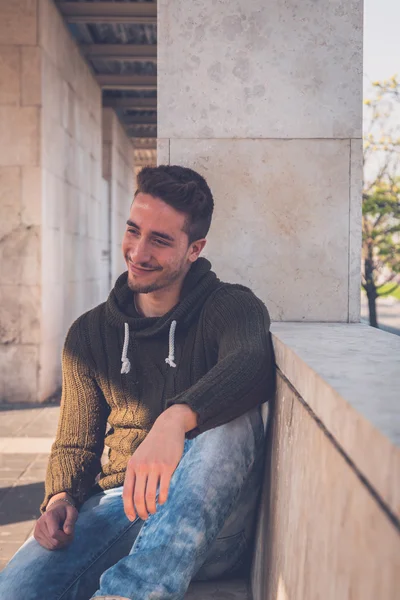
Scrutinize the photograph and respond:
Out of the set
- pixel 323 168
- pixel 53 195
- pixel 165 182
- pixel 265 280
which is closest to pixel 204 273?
pixel 165 182

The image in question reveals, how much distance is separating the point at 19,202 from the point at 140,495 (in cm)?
655

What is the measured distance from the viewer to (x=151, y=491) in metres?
1.78

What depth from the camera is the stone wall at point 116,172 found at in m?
13.7

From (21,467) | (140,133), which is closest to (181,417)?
(21,467)

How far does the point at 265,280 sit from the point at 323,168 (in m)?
0.68

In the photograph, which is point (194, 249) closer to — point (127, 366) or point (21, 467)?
point (127, 366)

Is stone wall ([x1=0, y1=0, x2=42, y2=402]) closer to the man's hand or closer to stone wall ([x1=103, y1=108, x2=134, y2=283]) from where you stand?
stone wall ([x1=103, y1=108, x2=134, y2=283])

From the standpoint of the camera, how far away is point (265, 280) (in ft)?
12.3

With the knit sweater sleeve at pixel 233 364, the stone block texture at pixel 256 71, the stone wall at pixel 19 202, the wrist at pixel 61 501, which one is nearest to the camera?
the knit sweater sleeve at pixel 233 364

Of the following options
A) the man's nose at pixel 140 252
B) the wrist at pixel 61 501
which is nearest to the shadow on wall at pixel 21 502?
the wrist at pixel 61 501

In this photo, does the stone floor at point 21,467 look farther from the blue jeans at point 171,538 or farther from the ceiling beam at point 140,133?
the ceiling beam at point 140,133

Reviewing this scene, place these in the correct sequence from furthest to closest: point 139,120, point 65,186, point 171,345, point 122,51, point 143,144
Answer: point 143,144, point 139,120, point 122,51, point 65,186, point 171,345

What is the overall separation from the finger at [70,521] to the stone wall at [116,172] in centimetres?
1176

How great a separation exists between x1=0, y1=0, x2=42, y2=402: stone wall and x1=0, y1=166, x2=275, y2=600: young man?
541 centimetres
